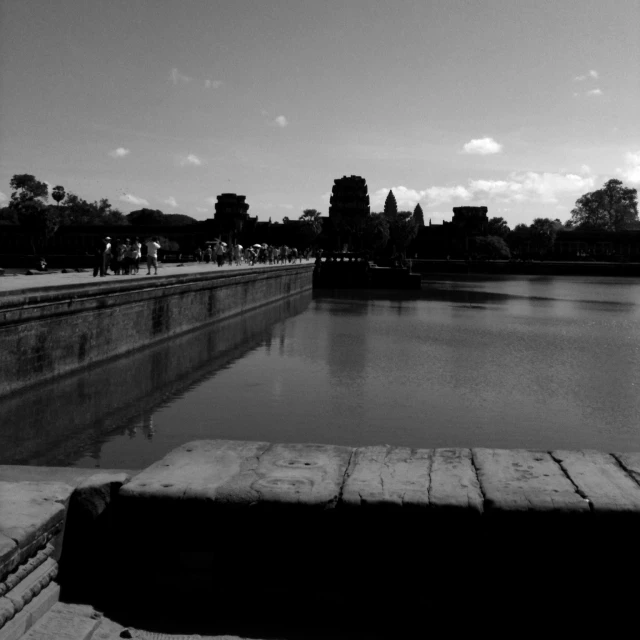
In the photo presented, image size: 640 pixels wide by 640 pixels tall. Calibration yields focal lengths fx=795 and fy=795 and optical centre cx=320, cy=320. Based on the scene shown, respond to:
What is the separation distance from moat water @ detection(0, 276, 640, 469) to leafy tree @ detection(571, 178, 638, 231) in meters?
146

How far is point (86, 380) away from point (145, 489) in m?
10.0

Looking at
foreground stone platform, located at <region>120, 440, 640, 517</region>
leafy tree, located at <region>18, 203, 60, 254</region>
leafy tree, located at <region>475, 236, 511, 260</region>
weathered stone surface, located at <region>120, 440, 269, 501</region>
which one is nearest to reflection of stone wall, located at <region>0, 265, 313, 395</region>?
weathered stone surface, located at <region>120, 440, 269, 501</region>

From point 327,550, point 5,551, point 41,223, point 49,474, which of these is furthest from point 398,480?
point 41,223

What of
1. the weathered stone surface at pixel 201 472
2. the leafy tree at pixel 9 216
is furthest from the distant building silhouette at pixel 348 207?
the weathered stone surface at pixel 201 472

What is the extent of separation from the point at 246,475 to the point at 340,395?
8740 mm

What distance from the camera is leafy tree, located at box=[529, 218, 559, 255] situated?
11769 cm

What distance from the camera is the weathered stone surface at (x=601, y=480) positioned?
3281 millimetres

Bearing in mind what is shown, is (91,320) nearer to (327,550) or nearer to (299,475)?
(299,475)

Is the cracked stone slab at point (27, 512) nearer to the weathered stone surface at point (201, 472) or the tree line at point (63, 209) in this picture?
the weathered stone surface at point (201, 472)

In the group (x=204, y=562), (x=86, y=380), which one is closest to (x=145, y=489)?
(x=204, y=562)

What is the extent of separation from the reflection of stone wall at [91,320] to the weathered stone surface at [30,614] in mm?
7981

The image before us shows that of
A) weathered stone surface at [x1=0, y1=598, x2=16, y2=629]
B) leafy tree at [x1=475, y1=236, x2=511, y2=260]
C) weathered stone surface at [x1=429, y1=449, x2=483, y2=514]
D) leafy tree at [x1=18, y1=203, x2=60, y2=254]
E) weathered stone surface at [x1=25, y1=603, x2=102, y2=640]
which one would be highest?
leafy tree at [x1=18, y1=203, x2=60, y2=254]

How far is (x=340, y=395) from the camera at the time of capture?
12.4 meters

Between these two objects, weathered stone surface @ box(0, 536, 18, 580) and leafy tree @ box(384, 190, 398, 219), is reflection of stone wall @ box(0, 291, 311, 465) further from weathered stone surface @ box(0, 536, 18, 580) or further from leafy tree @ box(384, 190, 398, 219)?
Answer: leafy tree @ box(384, 190, 398, 219)
